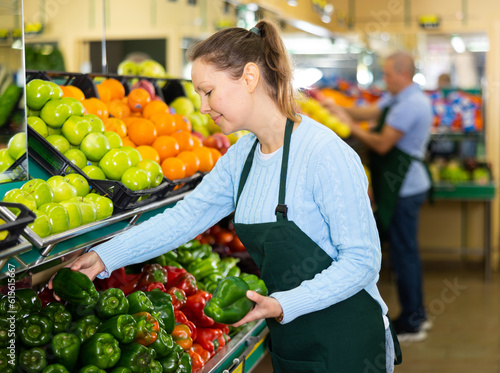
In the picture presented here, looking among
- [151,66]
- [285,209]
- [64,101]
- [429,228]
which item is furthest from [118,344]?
[429,228]

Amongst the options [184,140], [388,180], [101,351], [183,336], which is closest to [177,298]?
[183,336]

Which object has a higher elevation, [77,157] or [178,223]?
[77,157]

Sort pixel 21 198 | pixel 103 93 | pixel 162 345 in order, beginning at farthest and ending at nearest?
pixel 103 93 < pixel 162 345 < pixel 21 198

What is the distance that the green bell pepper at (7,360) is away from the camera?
1517 mm

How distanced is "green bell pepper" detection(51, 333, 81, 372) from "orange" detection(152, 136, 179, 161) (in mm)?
1075

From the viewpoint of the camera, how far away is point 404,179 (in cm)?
492

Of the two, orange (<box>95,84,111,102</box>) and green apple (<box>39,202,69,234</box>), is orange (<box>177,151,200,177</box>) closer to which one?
orange (<box>95,84,111,102</box>)

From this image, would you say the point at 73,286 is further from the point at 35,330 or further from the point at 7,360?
the point at 7,360

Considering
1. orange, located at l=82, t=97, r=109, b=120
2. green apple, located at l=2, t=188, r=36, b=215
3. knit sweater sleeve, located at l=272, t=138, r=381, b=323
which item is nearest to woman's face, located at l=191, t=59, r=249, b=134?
knit sweater sleeve, located at l=272, t=138, r=381, b=323

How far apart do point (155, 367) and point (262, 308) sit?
39cm

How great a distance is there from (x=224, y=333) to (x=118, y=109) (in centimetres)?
102

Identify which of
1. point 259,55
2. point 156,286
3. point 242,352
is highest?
point 259,55

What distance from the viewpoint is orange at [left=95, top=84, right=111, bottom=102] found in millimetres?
2678

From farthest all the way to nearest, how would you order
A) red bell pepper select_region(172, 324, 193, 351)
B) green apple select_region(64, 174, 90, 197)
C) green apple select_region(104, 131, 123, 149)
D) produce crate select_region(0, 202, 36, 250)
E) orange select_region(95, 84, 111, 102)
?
orange select_region(95, 84, 111, 102)
green apple select_region(104, 131, 123, 149)
red bell pepper select_region(172, 324, 193, 351)
green apple select_region(64, 174, 90, 197)
produce crate select_region(0, 202, 36, 250)
